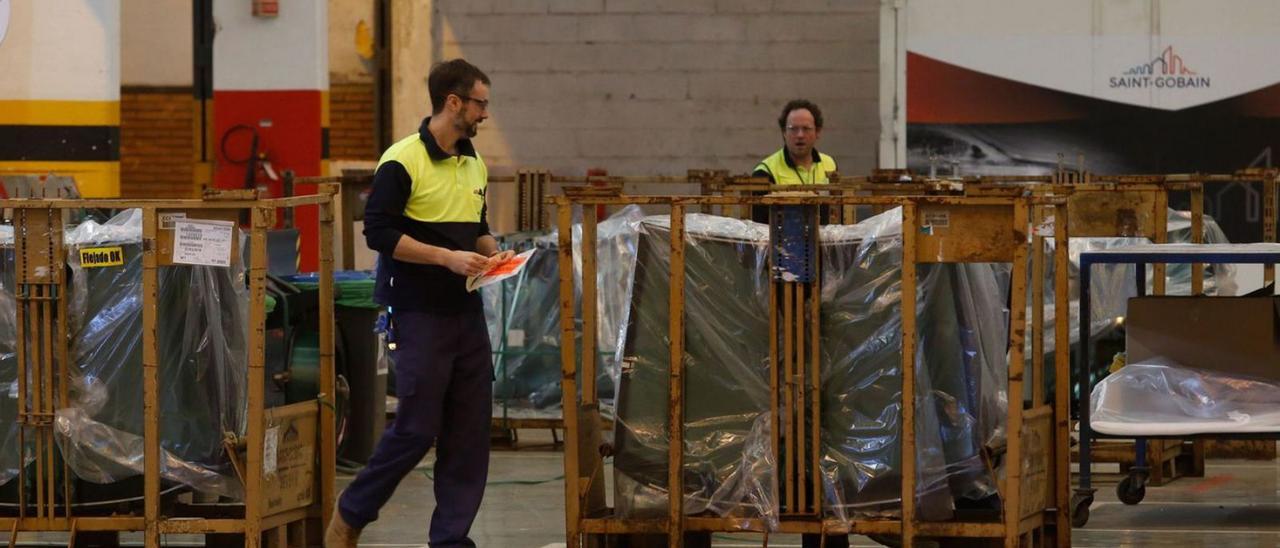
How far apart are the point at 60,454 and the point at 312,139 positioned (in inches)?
385

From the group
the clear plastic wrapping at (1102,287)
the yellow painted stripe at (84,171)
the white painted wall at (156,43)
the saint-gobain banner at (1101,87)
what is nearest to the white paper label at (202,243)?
the clear plastic wrapping at (1102,287)

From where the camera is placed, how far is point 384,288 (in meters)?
6.73

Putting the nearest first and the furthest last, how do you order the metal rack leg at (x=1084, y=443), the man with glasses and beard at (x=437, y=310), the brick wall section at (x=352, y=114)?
the man with glasses and beard at (x=437, y=310) → the metal rack leg at (x=1084, y=443) → the brick wall section at (x=352, y=114)

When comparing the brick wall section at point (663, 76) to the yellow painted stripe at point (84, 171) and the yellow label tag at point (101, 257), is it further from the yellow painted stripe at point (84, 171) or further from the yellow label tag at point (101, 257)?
the yellow label tag at point (101, 257)

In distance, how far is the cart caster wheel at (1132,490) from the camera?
855 centimetres

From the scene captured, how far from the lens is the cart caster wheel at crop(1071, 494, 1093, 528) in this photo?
8248 mm

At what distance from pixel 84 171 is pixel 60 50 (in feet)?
3.05

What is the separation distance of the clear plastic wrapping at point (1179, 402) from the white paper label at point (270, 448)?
3.58 meters

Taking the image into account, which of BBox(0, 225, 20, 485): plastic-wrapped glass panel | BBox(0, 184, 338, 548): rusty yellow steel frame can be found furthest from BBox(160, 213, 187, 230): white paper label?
BBox(0, 225, 20, 485): plastic-wrapped glass panel

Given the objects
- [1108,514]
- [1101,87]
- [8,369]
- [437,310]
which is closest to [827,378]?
[437,310]

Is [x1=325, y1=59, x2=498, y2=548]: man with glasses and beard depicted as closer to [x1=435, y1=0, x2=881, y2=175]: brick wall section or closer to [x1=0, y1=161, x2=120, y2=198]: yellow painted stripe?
[x1=0, y1=161, x2=120, y2=198]: yellow painted stripe

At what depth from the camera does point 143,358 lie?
22.7 feet

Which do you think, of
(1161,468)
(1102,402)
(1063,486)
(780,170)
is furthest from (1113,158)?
(1063,486)

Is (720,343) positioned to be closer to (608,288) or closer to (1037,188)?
(1037,188)
